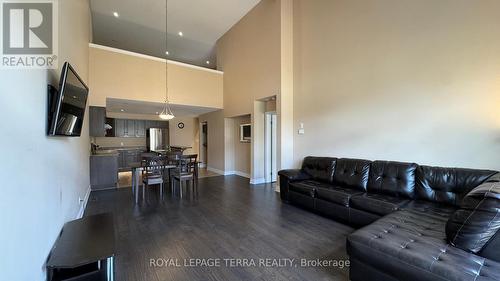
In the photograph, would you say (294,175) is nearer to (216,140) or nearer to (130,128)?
(216,140)

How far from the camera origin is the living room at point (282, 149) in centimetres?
151

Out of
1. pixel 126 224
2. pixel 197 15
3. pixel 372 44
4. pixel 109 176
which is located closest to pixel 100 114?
pixel 109 176

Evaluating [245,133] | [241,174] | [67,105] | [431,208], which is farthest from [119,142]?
[431,208]

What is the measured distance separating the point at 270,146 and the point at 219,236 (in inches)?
150

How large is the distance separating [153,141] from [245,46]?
5.75m

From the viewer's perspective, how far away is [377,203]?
2789 mm

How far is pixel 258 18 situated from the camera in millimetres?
5703

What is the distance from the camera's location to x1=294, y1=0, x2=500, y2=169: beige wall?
256cm

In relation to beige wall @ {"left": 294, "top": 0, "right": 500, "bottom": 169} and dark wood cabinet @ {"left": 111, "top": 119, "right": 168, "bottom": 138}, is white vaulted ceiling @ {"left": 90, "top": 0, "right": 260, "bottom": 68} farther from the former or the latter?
dark wood cabinet @ {"left": 111, "top": 119, "right": 168, "bottom": 138}

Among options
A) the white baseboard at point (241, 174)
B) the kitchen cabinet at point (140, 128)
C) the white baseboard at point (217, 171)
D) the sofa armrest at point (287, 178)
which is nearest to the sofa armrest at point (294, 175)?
the sofa armrest at point (287, 178)

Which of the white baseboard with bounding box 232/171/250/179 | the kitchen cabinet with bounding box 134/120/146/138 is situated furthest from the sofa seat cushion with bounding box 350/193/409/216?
the kitchen cabinet with bounding box 134/120/146/138

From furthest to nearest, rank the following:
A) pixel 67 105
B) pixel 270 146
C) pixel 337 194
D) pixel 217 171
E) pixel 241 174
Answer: pixel 217 171, pixel 241 174, pixel 270 146, pixel 337 194, pixel 67 105

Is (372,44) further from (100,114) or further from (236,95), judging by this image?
(100,114)
